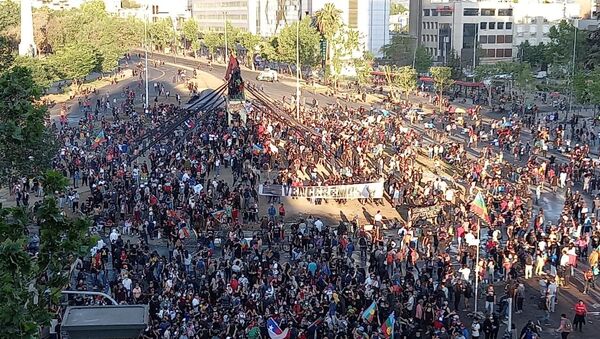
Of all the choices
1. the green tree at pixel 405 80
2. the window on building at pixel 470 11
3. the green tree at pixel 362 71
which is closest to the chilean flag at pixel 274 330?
the green tree at pixel 405 80

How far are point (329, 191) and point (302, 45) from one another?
61116 mm

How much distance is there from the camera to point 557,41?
98.0 metres

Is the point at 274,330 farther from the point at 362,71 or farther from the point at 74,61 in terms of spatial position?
the point at 362,71

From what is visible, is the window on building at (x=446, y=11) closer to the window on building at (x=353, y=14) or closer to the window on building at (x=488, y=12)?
the window on building at (x=488, y=12)

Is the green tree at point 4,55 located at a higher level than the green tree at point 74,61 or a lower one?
higher

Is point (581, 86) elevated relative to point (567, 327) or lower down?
elevated

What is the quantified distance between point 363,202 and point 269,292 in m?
14.8

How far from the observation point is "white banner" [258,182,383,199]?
37.7m

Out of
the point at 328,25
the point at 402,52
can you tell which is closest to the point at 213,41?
the point at 328,25

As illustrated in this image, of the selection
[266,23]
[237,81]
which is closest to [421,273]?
[237,81]

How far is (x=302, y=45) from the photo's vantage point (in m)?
97.1

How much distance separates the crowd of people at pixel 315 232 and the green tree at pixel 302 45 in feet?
134

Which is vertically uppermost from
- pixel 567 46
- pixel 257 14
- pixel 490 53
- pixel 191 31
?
pixel 257 14

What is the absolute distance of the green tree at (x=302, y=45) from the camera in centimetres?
9706
